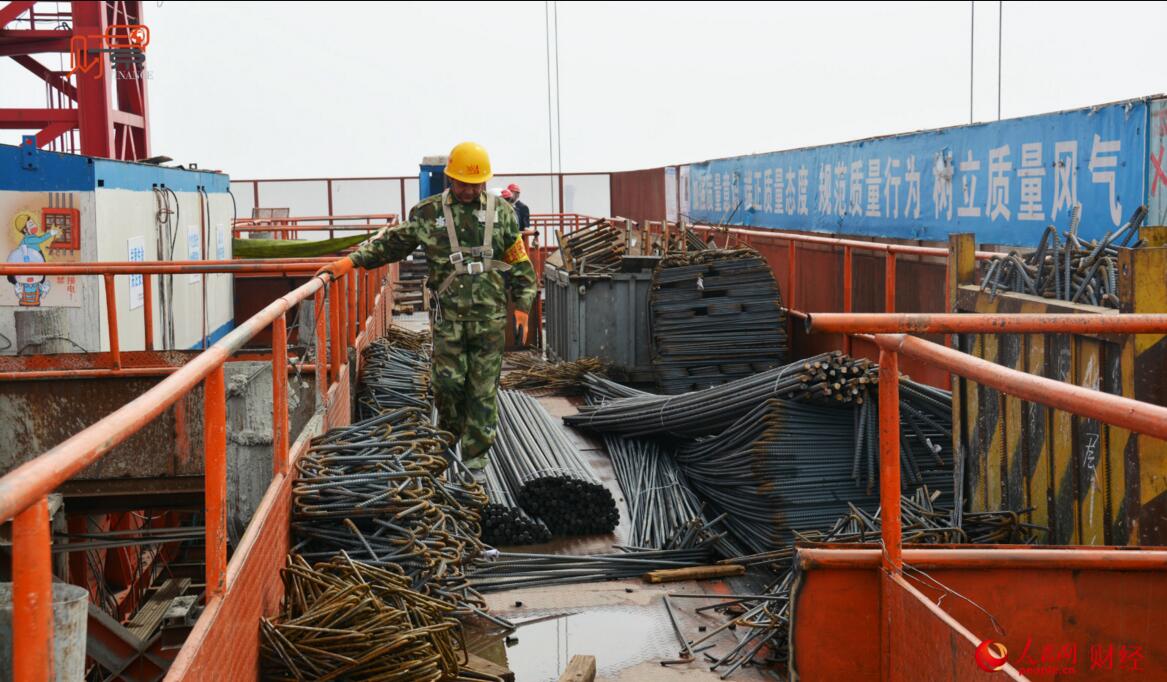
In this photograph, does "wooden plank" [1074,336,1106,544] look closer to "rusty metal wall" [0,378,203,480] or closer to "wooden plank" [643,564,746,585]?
"wooden plank" [643,564,746,585]

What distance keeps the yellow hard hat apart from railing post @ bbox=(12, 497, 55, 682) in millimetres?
5621

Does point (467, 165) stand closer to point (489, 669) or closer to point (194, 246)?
point (489, 669)

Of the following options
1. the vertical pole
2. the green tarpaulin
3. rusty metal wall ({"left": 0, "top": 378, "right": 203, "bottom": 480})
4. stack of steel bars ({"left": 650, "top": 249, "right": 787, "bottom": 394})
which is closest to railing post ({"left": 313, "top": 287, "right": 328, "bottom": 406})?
the vertical pole

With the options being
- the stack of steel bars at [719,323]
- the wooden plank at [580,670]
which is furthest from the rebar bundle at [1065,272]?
the stack of steel bars at [719,323]

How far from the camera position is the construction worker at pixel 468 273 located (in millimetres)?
7738

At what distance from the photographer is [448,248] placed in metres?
7.86

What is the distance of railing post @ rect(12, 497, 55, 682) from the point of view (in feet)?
6.74

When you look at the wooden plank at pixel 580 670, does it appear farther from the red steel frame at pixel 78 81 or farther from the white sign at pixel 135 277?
the red steel frame at pixel 78 81

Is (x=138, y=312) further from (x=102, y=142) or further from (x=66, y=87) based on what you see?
(x=66, y=87)

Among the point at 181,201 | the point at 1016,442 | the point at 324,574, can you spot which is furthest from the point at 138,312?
the point at 1016,442

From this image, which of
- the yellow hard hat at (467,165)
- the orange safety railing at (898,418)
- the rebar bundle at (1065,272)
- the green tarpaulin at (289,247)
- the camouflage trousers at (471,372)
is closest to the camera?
the orange safety railing at (898,418)

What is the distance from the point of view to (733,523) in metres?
7.46

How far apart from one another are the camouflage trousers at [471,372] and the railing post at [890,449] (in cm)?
452

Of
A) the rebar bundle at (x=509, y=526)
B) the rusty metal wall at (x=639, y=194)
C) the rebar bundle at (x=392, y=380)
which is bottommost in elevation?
the rebar bundle at (x=509, y=526)
